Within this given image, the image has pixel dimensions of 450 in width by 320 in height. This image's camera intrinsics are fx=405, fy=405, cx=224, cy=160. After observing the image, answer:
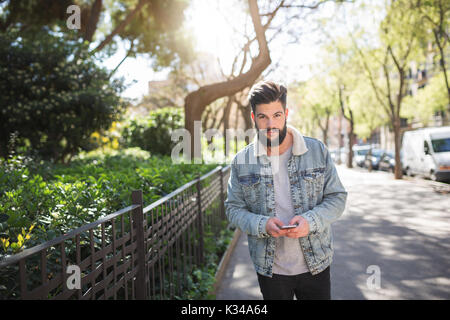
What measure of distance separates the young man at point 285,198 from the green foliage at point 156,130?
11299mm

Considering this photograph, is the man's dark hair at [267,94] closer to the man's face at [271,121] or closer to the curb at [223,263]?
the man's face at [271,121]

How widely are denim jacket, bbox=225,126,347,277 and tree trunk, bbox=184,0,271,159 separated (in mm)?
7231

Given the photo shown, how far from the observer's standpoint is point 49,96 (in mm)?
8992

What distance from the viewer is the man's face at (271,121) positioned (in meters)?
2.47

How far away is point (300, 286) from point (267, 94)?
1.22 metres

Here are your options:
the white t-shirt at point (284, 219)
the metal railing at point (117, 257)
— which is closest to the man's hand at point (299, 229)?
the white t-shirt at point (284, 219)

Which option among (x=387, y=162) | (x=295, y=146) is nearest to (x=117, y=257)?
(x=295, y=146)

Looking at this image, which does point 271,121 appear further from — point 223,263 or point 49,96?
point 49,96

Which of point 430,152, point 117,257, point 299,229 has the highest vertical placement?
point 430,152

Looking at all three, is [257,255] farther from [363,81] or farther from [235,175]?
[363,81]

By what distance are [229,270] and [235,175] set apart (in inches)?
140

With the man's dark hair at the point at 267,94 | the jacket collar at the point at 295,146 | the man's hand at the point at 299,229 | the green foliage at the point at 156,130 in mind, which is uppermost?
the green foliage at the point at 156,130

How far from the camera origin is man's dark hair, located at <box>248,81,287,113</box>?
246 cm

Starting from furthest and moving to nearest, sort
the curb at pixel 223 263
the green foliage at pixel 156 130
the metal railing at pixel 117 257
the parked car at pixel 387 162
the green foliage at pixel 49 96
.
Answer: the parked car at pixel 387 162, the green foliage at pixel 156 130, the green foliage at pixel 49 96, the curb at pixel 223 263, the metal railing at pixel 117 257
